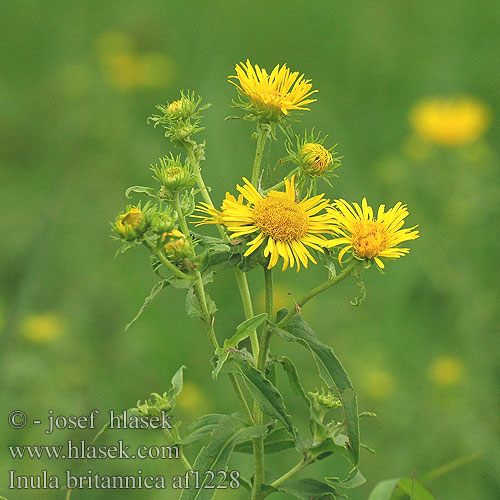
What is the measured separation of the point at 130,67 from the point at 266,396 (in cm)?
454

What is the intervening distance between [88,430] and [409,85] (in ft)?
12.6

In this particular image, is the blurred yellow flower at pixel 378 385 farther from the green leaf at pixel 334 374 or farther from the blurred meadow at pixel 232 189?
the green leaf at pixel 334 374

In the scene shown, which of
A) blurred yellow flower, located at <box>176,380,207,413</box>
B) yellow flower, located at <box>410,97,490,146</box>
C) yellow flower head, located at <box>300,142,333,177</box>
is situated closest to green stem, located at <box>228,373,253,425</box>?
yellow flower head, located at <box>300,142,333,177</box>

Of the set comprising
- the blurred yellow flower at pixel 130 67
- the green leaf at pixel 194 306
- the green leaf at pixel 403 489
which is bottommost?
the green leaf at pixel 403 489

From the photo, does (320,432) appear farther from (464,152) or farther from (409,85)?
(409,85)

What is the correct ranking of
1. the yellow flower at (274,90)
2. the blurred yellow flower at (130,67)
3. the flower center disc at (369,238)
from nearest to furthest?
the flower center disc at (369,238), the yellow flower at (274,90), the blurred yellow flower at (130,67)

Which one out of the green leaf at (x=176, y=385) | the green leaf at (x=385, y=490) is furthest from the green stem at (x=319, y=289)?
the green leaf at (x=385, y=490)

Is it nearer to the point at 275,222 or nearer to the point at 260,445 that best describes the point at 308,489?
the point at 260,445

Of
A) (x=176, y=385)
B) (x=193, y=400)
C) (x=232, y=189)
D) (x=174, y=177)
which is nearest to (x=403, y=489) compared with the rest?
(x=176, y=385)

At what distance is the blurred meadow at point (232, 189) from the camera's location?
140 inches

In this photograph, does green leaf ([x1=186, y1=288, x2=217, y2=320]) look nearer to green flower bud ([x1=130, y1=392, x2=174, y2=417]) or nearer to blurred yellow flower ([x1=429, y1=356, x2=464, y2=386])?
green flower bud ([x1=130, y1=392, x2=174, y2=417])

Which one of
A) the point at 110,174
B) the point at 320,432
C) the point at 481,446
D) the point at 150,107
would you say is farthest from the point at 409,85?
the point at 320,432

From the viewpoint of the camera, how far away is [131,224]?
1.81m

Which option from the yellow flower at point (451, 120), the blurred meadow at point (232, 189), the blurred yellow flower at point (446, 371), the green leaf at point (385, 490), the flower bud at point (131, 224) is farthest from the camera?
the yellow flower at point (451, 120)
